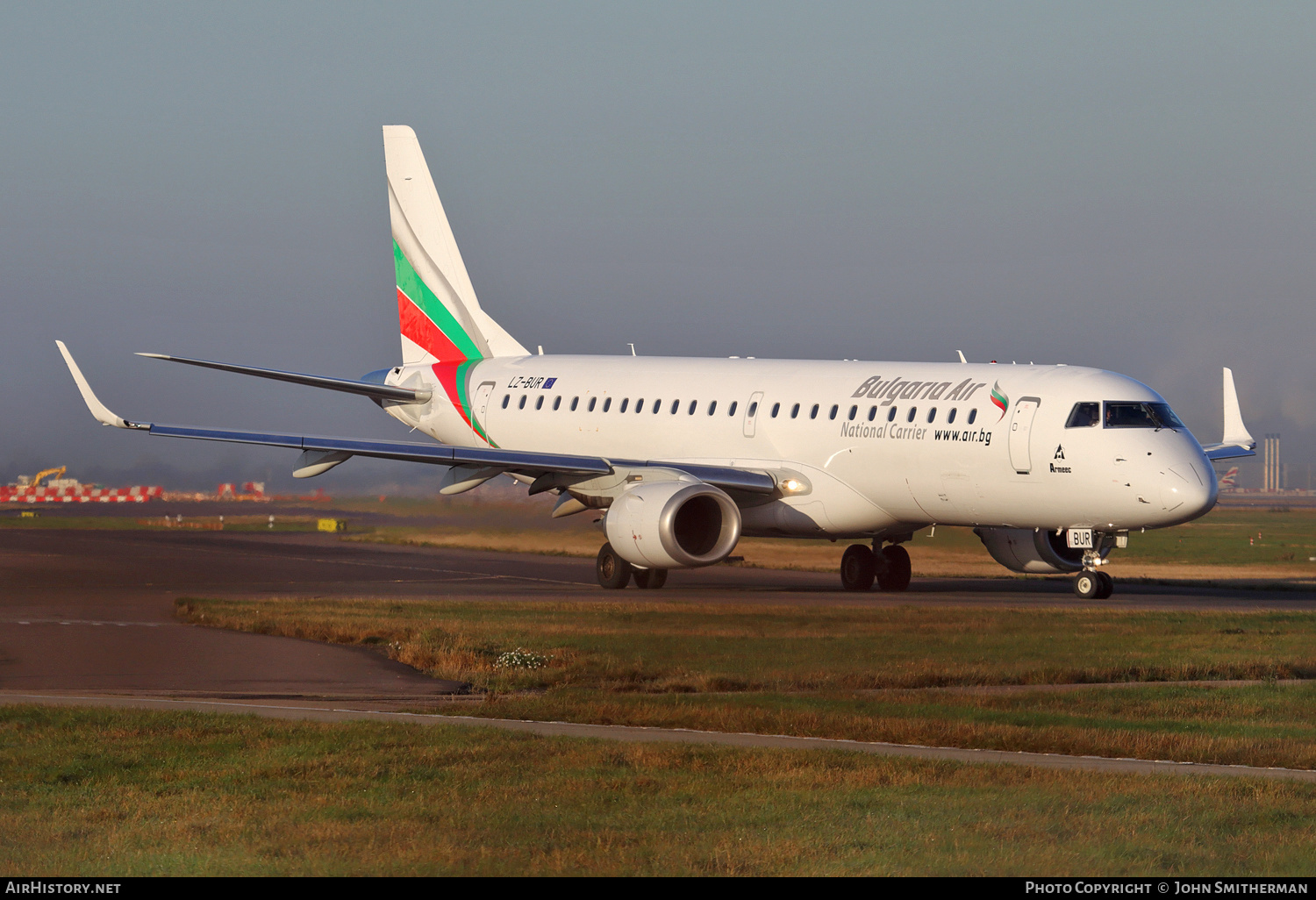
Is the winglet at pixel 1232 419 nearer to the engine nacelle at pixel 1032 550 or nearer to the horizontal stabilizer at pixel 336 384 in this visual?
the engine nacelle at pixel 1032 550

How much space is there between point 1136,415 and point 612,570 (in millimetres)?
10183

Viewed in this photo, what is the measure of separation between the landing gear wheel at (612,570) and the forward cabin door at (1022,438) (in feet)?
25.9

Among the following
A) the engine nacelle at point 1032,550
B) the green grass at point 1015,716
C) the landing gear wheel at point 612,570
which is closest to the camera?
the green grass at point 1015,716

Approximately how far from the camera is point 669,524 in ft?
95.0

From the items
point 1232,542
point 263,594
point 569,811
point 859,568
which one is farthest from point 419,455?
point 1232,542

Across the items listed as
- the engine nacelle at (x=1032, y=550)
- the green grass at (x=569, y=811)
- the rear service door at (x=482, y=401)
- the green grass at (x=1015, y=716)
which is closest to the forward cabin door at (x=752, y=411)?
the engine nacelle at (x=1032, y=550)

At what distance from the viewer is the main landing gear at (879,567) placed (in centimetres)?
3325

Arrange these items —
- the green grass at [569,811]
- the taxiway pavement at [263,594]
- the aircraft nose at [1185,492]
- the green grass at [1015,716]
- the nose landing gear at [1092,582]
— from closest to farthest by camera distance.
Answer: the green grass at [569,811] < the green grass at [1015,716] < the taxiway pavement at [263,594] < the aircraft nose at [1185,492] < the nose landing gear at [1092,582]

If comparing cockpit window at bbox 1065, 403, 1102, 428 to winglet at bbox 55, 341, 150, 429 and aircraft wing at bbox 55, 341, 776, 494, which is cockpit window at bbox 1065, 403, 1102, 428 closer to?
aircraft wing at bbox 55, 341, 776, 494

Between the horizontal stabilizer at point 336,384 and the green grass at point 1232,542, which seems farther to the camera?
the green grass at point 1232,542

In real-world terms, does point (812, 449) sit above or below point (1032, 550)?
above

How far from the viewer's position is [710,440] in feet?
108

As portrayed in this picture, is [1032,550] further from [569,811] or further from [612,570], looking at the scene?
[569,811]
